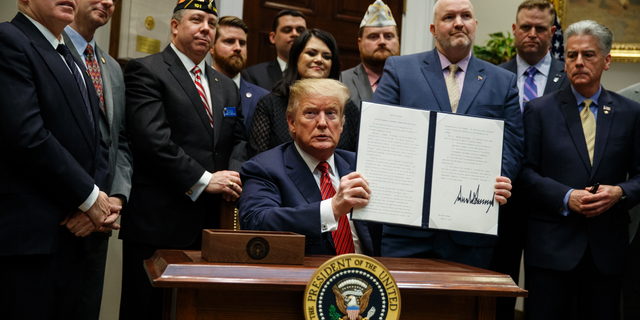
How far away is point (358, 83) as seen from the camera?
4027mm

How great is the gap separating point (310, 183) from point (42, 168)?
3.37 feet

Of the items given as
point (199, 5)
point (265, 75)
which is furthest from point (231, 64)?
point (199, 5)

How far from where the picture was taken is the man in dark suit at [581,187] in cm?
316

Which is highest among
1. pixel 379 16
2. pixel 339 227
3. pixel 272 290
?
pixel 379 16

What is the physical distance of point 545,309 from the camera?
3184mm

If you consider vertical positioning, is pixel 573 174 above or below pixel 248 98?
below

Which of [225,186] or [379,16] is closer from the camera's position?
[225,186]

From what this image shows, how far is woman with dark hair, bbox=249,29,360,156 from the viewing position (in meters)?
3.34

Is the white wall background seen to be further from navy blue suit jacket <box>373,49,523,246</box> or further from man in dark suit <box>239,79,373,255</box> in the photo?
man in dark suit <box>239,79,373,255</box>

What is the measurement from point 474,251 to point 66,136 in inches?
72.8

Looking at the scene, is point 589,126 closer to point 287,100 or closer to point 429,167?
point 429,167

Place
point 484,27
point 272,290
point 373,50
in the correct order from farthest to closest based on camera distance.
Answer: point 484,27 < point 373,50 < point 272,290

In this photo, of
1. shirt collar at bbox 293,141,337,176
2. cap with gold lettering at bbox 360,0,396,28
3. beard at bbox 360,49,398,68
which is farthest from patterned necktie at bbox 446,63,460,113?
cap with gold lettering at bbox 360,0,396,28

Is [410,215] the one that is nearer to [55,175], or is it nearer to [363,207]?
[363,207]
